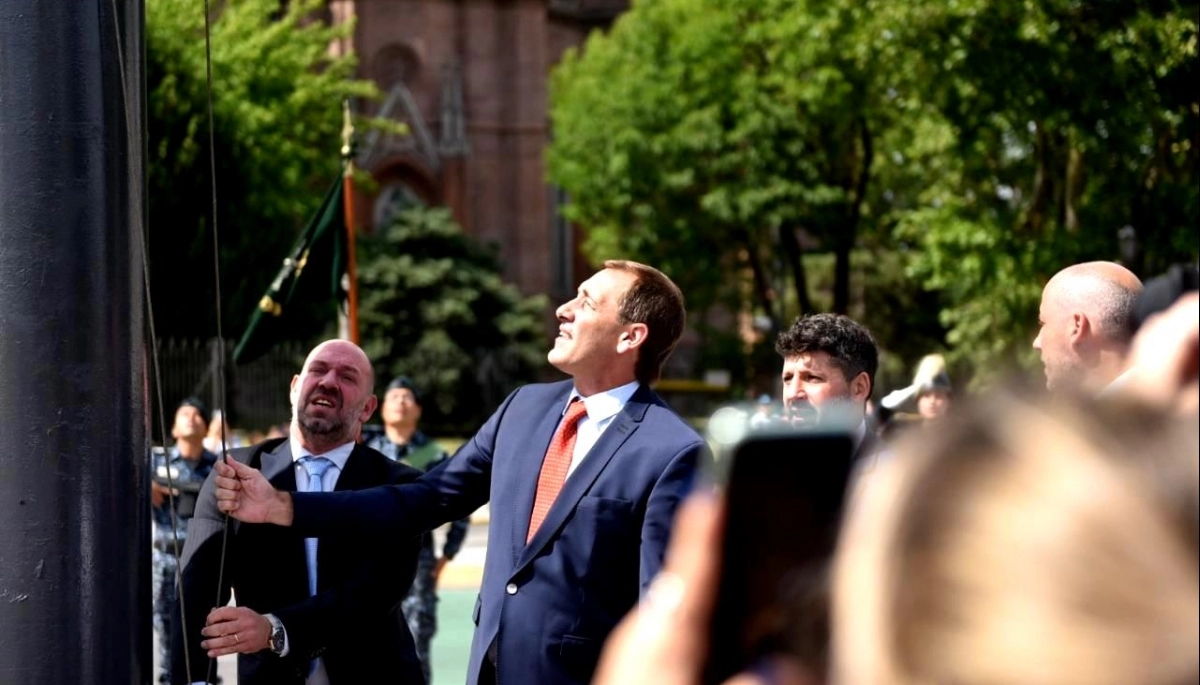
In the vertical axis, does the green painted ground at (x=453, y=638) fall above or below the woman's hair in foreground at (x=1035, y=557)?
below

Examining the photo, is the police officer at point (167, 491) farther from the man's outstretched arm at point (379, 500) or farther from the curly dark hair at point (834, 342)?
the curly dark hair at point (834, 342)

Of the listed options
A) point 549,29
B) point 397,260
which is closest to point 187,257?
point 397,260

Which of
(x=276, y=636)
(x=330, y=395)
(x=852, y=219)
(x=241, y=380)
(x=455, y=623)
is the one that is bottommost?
(x=241, y=380)

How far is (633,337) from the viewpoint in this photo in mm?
4586

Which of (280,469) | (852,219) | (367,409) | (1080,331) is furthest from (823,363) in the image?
(852,219)

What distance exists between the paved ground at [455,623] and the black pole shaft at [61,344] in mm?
5753

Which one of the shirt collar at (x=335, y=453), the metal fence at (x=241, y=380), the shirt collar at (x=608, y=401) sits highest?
the shirt collar at (x=608, y=401)

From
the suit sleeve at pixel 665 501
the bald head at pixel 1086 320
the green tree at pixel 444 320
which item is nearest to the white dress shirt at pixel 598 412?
the suit sleeve at pixel 665 501

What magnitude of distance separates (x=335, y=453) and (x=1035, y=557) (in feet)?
14.5

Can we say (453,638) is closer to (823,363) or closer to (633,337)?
(823,363)

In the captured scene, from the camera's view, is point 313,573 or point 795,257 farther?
point 795,257

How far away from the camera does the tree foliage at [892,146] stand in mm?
19500

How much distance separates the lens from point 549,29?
58.8 metres

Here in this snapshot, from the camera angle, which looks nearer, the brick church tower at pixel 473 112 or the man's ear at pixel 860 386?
the man's ear at pixel 860 386
